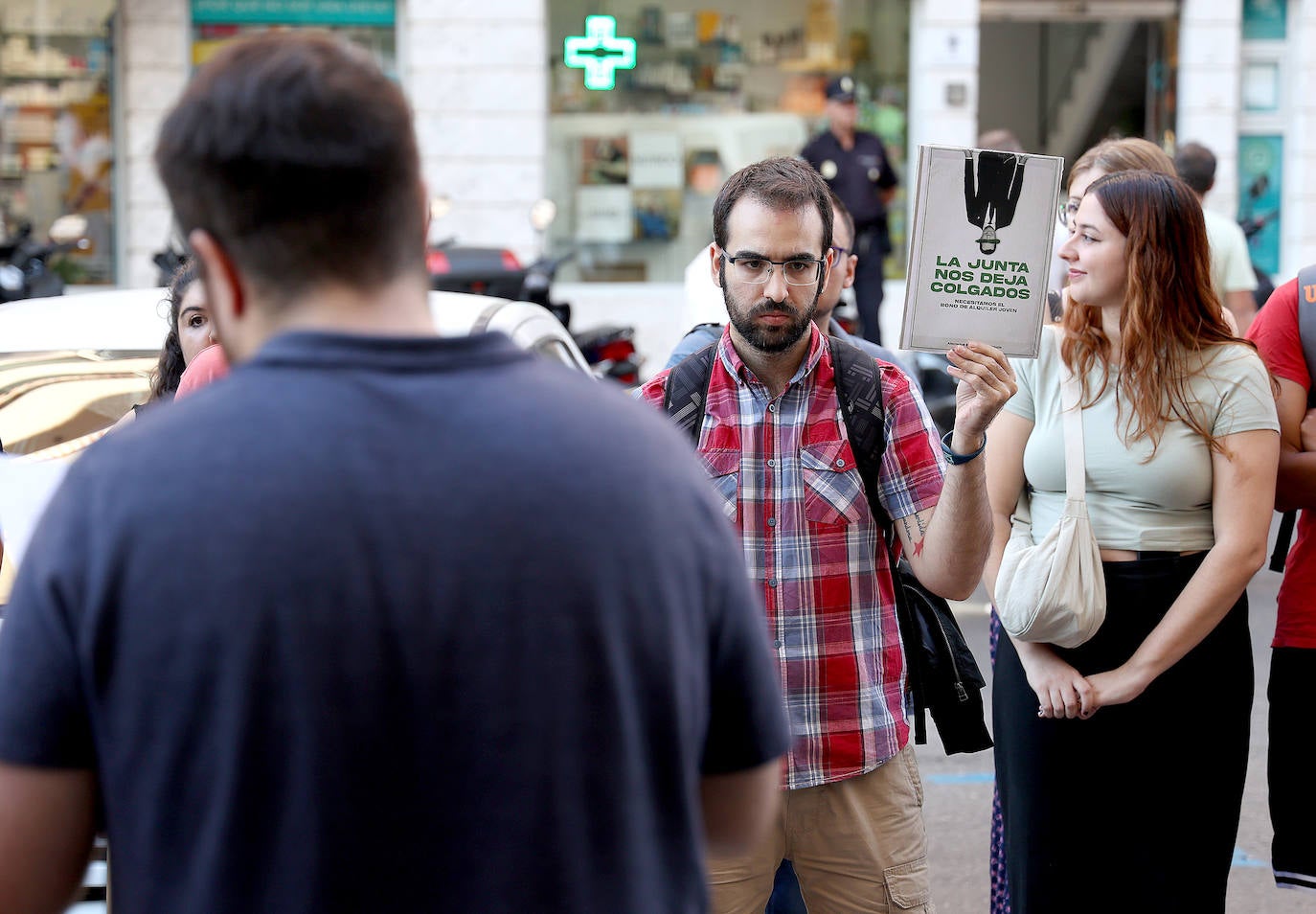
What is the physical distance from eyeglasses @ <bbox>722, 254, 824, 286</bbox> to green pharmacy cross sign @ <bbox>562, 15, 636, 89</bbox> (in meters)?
11.8

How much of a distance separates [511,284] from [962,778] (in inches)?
203

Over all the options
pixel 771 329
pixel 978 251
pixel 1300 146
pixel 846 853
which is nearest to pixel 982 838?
pixel 846 853

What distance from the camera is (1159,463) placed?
10.6 ft

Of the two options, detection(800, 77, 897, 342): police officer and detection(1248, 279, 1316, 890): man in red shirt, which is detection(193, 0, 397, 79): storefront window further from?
detection(1248, 279, 1316, 890): man in red shirt

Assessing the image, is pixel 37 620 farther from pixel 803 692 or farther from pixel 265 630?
pixel 803 692

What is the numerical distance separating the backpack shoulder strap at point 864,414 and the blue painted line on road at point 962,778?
2.79 metres

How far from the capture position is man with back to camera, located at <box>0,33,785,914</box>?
1308 mm

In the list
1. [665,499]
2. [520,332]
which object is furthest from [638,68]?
[665,499]

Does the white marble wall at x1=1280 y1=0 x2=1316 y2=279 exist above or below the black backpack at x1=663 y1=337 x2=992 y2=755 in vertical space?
above

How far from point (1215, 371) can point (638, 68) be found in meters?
11.7

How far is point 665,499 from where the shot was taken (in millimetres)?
1411

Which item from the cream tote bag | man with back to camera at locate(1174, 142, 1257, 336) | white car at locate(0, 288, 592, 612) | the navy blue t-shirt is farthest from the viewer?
man with back to camera at locate(1174, 142, 1257, 336)

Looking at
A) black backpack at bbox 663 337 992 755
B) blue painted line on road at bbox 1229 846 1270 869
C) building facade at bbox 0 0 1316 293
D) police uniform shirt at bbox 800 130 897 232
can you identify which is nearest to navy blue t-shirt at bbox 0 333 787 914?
black backpack at bbox 663 337 992 755

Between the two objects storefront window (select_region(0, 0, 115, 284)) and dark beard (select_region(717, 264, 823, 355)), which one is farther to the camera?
storefront window (select_region(0, 0, 115, 284))
